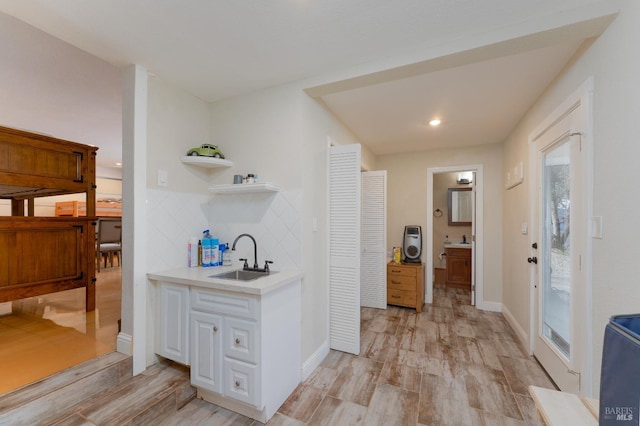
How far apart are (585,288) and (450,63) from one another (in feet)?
5.33

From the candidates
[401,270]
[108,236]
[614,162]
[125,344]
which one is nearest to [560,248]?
[614,162]

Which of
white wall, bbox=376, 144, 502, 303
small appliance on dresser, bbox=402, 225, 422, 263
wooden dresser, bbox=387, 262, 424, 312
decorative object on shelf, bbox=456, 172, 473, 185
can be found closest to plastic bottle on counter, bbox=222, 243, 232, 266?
wooden dresser, bbox=387, 262, 424, 312

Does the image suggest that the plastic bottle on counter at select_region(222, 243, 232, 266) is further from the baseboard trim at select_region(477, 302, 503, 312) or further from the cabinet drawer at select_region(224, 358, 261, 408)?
the baseboard trim at select_region(477, 302, 503, 312)

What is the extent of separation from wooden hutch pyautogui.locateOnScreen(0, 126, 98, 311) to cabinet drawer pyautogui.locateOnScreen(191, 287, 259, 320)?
1.70 metres

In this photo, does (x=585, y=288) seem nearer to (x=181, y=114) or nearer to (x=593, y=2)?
(x=593, y=2)

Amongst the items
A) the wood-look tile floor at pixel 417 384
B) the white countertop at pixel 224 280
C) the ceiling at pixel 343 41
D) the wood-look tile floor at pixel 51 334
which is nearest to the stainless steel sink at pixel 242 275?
the white countertop at pixel 224 280

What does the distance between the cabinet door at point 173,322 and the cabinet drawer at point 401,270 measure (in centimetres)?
278

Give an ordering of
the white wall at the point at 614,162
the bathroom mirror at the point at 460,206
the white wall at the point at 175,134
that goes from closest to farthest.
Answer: the white wall at the point at 614,162 < the white wall at the point at 175,134 < the bathroom mirror at the point at 460,206

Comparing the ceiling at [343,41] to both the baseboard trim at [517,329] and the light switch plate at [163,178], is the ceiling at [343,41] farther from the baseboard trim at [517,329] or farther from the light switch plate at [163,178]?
the baseboard trim at [517,329]

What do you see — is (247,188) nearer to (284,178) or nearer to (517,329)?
(284,178)

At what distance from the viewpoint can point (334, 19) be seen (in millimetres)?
1503

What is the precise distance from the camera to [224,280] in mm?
1765

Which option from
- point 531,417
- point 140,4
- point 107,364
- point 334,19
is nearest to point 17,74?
point 140,4

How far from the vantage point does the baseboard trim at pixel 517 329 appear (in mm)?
2563
